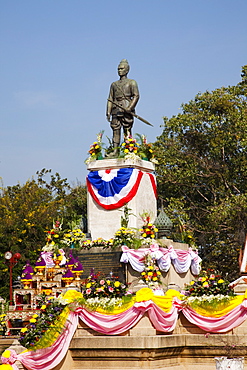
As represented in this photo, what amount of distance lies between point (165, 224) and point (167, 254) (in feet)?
3.53

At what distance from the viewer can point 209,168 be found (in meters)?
36.0

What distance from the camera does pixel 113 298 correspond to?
16.7 metres

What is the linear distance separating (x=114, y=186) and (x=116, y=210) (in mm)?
716

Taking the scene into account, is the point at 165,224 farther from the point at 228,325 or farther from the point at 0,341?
the point at 0,341

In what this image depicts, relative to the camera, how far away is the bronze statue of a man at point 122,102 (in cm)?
2209

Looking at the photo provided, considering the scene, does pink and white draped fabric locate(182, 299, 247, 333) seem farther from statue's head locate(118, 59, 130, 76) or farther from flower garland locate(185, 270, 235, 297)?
statue's head locate(118, 59, 130, 76)

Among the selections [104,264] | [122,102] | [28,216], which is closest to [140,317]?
[104,264]

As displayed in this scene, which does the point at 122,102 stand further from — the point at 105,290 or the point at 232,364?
the point at 232,364

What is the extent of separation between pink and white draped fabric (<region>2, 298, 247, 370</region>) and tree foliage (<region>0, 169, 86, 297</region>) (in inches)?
505

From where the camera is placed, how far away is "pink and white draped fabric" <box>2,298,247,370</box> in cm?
1566

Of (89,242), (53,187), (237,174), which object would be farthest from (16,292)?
(53,187)

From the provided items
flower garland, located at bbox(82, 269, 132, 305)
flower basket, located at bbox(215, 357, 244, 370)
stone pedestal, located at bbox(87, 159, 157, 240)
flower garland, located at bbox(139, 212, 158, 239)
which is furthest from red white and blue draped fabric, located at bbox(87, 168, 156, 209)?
flower basket, located at bbox(215, 357, 244, 370)

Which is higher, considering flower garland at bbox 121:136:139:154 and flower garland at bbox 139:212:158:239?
flower garland at bbox 121:136:139:154

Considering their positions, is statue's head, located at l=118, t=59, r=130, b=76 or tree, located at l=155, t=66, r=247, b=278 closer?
statue's head, located at l=118, t=59, r=130, b=76
